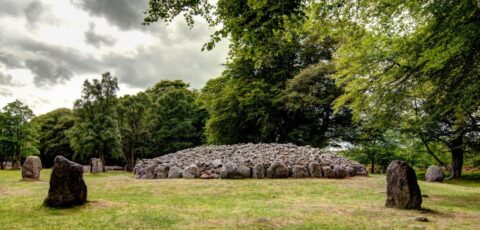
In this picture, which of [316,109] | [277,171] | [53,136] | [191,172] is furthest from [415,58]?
[53,136]

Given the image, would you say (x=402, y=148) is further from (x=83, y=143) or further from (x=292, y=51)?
(x=83, y=143)

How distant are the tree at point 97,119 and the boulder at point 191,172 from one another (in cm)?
1341

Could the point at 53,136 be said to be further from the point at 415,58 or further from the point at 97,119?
the point at 415,58

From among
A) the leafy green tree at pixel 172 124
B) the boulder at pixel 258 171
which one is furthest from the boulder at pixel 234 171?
the leafy green tree at pixel 172 124

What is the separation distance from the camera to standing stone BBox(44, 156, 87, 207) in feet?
28.6

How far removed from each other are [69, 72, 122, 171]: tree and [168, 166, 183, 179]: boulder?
41.1 ft

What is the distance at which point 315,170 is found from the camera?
59.2 ft

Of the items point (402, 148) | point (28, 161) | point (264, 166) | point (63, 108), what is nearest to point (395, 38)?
point (264, 166)

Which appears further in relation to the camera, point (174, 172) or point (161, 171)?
point (161, 171)

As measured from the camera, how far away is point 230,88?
1180 inches

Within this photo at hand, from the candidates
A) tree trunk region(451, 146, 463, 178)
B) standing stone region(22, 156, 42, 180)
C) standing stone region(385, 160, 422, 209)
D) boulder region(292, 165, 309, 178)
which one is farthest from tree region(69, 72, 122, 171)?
tree trunk region(451, 146, 463, 178)

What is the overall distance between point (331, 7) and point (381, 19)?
232cm

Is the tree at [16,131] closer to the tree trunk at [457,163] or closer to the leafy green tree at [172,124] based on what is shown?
the leafy green tree at [172,124]

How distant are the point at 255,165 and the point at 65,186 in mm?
10188
